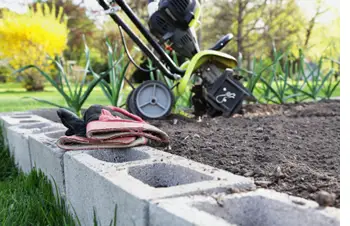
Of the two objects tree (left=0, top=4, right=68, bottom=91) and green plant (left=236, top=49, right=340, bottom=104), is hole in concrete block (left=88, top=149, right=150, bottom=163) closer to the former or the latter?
green plant (left=236, top=49, right=340, bottom=104)

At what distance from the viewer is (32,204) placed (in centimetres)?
140

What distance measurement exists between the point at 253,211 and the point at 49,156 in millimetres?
954

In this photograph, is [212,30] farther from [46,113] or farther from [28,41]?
[46,113]

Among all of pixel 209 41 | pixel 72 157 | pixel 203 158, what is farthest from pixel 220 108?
pixel 209 41

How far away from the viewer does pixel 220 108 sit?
2.56 metres

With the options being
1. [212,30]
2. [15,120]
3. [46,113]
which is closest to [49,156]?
[15,120]

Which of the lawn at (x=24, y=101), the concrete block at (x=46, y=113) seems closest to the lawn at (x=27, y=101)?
the lawn at (x=24, y=101)

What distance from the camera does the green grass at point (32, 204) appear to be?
4.26 feet

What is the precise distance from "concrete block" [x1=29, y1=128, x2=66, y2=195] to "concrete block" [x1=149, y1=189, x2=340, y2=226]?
681 millimetres

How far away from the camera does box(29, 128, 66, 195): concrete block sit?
4.69 feet

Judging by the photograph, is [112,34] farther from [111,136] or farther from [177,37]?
[111,136]

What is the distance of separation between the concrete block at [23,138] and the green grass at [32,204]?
17 cm

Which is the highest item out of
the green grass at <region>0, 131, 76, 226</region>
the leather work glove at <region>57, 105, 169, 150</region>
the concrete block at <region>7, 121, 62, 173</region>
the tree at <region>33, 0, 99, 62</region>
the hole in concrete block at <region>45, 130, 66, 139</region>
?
the tree at <region>33, 0, 99, 62</region>

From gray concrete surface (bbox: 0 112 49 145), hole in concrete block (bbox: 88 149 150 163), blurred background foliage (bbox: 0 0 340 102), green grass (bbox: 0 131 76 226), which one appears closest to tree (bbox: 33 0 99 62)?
blurred background foliage (bbox: 0 0 340 102)
